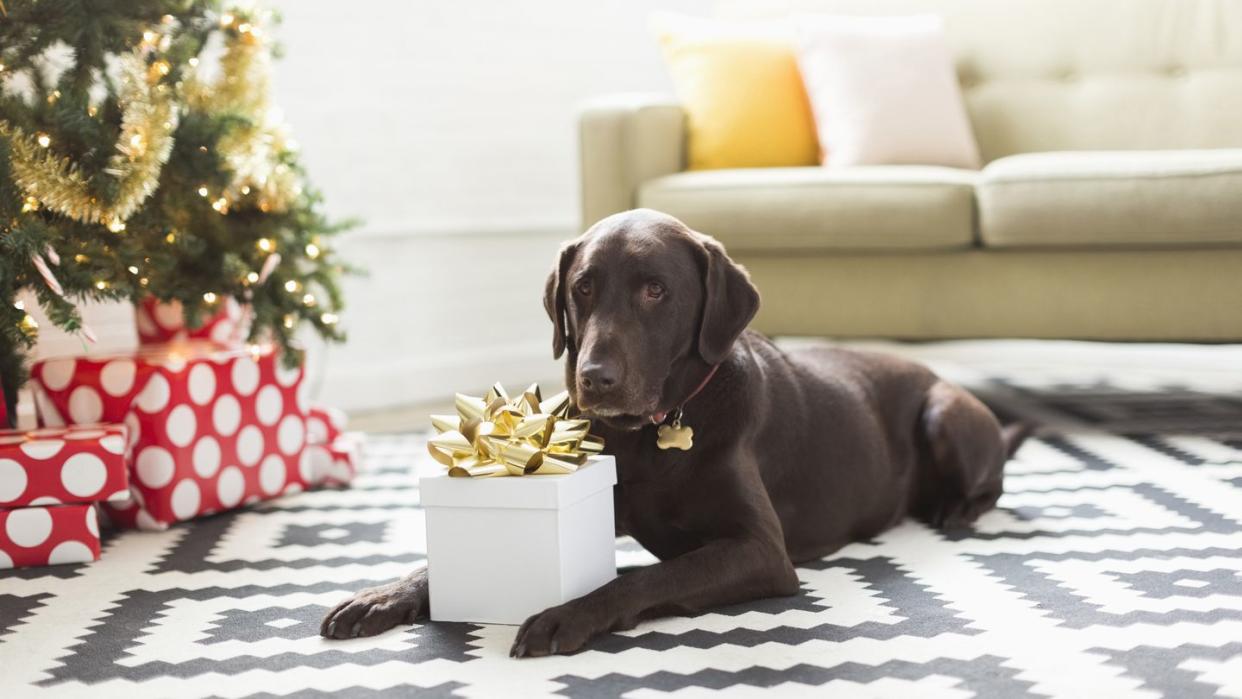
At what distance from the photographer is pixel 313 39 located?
418cm

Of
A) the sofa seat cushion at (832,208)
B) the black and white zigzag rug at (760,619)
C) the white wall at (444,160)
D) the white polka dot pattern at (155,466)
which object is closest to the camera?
the black and white zigzag rug at (760,619)

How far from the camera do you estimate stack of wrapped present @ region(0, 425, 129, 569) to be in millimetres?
2541

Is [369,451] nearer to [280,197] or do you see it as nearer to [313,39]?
[280,197]

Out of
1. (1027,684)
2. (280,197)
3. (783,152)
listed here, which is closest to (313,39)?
(280,197)

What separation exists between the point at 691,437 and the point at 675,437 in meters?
0.03

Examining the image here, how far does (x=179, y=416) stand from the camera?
2.84 m

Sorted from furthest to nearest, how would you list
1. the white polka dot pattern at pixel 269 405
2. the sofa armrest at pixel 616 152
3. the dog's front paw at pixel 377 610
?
the sofa armrest at pixel 616 152, the white polka dot pattern at pixel 269 405, the dog's front paw at pixel 377 610

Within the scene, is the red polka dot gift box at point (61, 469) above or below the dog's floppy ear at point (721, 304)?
below

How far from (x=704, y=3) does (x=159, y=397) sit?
3401mm

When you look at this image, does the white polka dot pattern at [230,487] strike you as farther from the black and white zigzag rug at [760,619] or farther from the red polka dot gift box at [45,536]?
the red polka dot gift box at [45,536]

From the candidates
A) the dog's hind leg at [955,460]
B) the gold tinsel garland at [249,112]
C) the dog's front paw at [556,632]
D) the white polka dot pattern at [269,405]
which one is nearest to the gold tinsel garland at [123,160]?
the gold tinsel garland at [249,112]

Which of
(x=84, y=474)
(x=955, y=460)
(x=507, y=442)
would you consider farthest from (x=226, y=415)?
(x=955, y=460)

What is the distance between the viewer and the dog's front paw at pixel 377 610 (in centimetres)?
196

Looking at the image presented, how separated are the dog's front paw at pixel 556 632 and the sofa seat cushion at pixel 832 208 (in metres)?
1.95
